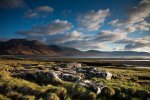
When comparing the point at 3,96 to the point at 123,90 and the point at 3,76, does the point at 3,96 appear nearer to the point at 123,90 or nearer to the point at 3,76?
the point at 3,76

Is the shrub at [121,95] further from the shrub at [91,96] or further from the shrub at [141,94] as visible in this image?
the shrub at [91,96]

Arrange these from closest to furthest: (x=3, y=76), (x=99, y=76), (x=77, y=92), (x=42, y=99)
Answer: (x=42, y=99), (x=77, y=92), (x=3, y=76), (x=99, y=76)

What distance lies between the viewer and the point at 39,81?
94.9ft

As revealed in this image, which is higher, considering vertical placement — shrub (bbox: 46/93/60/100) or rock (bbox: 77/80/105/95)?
rock (bbox: 77/80/105/95)

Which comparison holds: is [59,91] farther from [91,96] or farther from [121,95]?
[121,95]

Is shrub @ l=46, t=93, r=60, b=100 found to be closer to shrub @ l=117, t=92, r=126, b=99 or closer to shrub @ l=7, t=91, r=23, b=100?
shrub @ l=7, t=91, r=23, b=100

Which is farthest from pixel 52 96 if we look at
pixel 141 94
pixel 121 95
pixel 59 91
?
pixel 141 94

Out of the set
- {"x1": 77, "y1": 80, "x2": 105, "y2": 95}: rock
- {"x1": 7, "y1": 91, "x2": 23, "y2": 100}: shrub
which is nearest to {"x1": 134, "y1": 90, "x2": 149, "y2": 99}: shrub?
{"x1": 77, "y1": 80, "x2": 105, "y2": 95}: rock

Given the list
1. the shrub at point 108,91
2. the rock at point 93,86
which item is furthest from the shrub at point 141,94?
the rock at point 93,86

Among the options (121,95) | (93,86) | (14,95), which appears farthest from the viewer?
(93,86)

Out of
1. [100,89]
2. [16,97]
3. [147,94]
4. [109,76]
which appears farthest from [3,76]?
[147,94]

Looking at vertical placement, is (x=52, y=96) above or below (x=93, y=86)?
below

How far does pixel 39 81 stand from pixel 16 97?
6108 millimetres

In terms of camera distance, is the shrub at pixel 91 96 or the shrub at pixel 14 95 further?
the shrub at pixel 91 96
